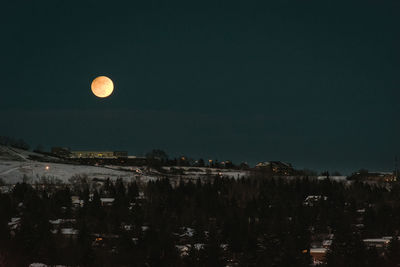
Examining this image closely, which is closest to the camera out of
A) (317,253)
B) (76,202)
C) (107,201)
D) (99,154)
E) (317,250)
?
(317,253)

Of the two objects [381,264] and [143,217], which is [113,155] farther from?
[381,264]

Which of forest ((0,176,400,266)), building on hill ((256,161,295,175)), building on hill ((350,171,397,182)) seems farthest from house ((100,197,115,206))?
building on hill ((256,161,295,175))

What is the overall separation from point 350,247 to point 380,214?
23783 mm

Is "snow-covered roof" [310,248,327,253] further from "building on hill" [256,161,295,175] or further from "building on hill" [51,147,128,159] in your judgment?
"building on hill" [51,147,128,159]

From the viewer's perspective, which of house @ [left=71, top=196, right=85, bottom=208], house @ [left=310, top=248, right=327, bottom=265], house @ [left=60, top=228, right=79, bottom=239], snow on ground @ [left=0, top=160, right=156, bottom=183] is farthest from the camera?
snow on ground @ [left=0, top=160, right=156, bottom=183]

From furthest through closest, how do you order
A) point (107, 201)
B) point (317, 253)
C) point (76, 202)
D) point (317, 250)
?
point (107, 201) → point (76, 202) → point (317, 250) → point (317, 253)

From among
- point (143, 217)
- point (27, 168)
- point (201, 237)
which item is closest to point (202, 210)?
point (143, 217)

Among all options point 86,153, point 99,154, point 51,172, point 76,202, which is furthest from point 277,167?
point 76,202

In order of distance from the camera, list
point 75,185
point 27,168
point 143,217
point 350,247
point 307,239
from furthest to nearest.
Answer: point 27,168 < point 75,185 < point 143,217 < point 307,239 < point 350,247

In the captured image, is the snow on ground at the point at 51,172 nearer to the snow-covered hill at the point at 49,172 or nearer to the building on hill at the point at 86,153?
the snow-covered hill at the point at 49,172

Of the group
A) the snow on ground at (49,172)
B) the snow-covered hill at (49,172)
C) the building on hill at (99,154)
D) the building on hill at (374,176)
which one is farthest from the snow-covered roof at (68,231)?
the building on hill at (99,154)

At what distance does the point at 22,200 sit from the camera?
63219mm

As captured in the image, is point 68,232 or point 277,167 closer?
point 68,232

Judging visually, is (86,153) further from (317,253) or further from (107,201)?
(317,253)
